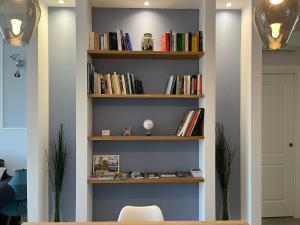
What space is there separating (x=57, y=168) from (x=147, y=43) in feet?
5.63

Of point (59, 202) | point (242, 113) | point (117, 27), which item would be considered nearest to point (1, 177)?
point (59, 202)

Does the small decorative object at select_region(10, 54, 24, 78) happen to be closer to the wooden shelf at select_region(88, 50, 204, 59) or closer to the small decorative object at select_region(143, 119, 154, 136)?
the wooden shelf at select_region(88, 50, 204, 59)

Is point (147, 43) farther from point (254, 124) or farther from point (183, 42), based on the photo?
point (254, 124)

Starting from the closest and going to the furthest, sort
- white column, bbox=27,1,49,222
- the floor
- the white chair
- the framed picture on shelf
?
1. the white chair
2. white column, bbox=27,1,49,222
3. the framed picture on shelf
4. the floor

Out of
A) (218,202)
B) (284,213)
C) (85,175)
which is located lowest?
(284,213)

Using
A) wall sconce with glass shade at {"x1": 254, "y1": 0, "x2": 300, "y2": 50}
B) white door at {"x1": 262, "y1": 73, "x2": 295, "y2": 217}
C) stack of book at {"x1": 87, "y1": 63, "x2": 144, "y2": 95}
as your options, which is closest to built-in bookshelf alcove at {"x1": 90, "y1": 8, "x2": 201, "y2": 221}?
stack of book at {"x1": 87, "y1": 63, "x2": 144, "y2": 95}

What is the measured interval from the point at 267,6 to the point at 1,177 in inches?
163

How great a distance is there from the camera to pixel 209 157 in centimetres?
313

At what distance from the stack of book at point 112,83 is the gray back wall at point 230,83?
3.37 ft

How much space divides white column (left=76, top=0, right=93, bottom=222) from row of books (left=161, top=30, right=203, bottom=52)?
89cm

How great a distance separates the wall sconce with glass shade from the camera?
162 cm

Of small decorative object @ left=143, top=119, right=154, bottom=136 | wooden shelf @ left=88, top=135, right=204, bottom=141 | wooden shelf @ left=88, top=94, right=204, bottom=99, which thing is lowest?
wooden shelf @ left=88, top=135, right=204, bottom=141

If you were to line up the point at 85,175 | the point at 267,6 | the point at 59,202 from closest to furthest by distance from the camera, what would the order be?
the point at 267,6, the point at 85,175, the point at 59,202

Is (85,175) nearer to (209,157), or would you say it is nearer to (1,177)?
(209,157)
